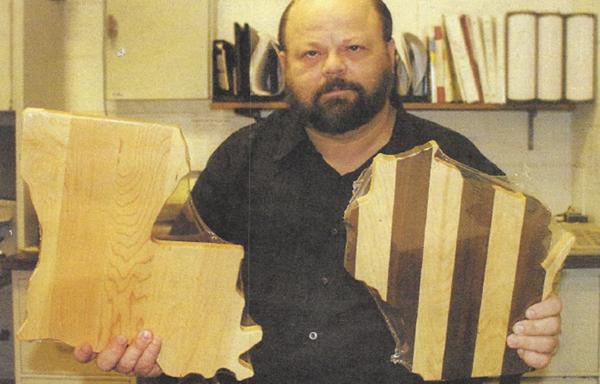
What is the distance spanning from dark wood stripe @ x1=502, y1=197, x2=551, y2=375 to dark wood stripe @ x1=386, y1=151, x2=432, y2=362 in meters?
0.09

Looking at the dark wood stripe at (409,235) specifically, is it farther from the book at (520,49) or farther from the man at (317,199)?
the book at (520,49)

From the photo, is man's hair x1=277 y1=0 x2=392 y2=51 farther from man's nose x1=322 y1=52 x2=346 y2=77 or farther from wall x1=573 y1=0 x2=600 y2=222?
wall x1=573 y1=0 x2=600 y2=222

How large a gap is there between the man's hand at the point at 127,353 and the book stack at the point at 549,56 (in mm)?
450

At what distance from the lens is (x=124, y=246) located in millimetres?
591

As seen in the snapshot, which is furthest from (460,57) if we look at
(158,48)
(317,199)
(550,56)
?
(158,48)

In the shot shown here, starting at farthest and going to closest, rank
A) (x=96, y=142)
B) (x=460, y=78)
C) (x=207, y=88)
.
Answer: (x=207, y=88) < (x=460, y=78) < (x=96, y=142)

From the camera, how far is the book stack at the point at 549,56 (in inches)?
28.0

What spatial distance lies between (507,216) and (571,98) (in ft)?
0.78

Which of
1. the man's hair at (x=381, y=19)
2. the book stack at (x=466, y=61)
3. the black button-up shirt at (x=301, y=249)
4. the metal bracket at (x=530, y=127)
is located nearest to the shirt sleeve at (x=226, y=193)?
the black button-up shirt at (x=301, y=249)

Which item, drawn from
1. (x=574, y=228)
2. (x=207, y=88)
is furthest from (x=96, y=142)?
(x=574, y=228)

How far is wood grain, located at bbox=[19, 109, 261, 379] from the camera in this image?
56cm

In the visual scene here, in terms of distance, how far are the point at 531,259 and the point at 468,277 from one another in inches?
2.3

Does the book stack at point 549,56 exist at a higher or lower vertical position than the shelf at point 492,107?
higher

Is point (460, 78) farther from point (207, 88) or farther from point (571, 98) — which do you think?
point (207, 88)
